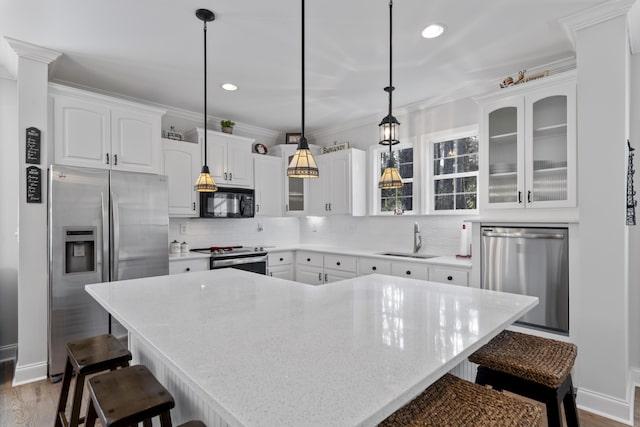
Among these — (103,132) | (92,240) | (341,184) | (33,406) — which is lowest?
(33,406)

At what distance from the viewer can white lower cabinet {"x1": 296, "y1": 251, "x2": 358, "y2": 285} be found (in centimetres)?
411

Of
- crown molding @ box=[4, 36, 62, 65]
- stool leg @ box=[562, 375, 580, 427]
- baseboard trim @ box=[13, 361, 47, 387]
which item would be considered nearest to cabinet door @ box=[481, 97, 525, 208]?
stool leg @ box=[562, 375, 580, 427]

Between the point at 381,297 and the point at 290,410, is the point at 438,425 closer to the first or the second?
the point at 290,410

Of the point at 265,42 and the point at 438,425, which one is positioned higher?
the point at 265,42

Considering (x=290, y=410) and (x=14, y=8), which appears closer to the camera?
(x=290, y=410)

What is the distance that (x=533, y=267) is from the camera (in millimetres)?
2578

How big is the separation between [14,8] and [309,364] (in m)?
2.89

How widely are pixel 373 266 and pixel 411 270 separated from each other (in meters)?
0.52

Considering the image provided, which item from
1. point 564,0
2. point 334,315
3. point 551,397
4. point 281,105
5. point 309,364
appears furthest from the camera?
point 281,105

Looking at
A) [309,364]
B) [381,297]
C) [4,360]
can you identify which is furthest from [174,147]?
[309,364]

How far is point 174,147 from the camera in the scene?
12.6 feet

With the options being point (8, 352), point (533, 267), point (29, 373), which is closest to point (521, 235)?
point (533, 267)

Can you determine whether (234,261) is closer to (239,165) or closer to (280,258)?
(280,258)

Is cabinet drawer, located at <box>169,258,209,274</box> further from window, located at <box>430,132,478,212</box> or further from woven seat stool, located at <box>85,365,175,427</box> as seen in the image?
window, located at <box>430,132,478,212</box>
